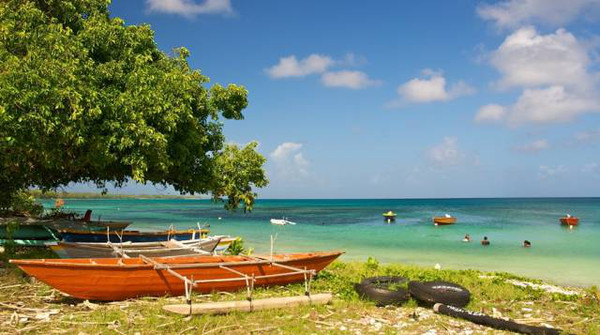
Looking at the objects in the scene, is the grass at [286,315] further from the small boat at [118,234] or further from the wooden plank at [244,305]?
the small boat at [118,234]

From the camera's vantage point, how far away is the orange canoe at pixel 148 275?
30.8ft

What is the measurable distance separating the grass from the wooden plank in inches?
4.8

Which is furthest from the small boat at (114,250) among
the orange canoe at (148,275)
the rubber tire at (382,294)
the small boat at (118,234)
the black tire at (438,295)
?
the black tire at (438,295)

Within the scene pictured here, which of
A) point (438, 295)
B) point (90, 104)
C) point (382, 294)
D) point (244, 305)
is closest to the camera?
point (244, 305)

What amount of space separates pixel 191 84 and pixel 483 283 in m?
11.1

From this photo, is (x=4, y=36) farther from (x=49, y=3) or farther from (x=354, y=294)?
(x=354, y=294)

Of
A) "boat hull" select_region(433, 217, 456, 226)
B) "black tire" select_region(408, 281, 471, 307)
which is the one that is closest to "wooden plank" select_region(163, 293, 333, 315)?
"black tire" select_region(408, 281, 471, 307)

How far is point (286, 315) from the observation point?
9312 millimetres

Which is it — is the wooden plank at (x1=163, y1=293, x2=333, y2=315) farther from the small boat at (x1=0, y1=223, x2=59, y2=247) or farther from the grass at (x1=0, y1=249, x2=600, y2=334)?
the small boat at (x1=0, y1=223, x2=59, y2=247)

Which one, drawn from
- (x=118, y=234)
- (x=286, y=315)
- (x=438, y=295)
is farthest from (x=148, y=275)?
(x=118, y=234)

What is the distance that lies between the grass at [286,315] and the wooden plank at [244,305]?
0.12 meters

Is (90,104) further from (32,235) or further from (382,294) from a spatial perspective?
(32,235)

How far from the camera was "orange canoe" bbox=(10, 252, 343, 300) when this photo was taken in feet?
30.8

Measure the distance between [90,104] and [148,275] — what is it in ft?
14.6
